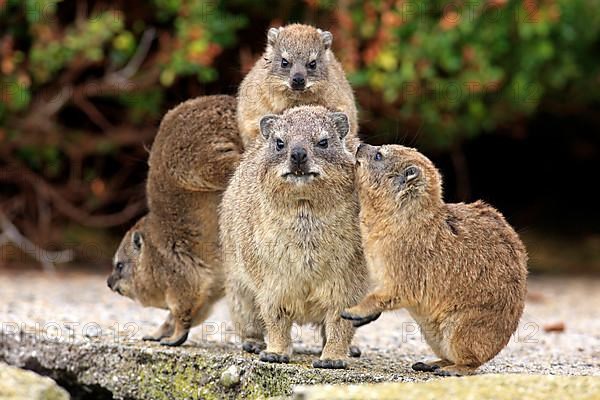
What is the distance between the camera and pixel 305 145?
20.9ft

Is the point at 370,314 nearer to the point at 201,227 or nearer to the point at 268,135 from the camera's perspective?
the point at 268,135

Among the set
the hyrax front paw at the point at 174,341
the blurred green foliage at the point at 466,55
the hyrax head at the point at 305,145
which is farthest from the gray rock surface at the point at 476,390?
the blurred green foliage at the point at 466,55

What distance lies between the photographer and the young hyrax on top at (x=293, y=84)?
7746 millimetres

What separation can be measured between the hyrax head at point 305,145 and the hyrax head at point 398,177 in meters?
0.18

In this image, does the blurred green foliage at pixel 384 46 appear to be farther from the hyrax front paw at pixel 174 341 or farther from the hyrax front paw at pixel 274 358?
the hyrax front paw at pixel 274 358

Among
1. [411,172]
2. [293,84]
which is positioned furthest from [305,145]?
[293,84]

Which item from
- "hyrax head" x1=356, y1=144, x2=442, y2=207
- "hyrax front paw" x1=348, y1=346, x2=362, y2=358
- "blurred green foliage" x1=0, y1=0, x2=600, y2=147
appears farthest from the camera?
"blurred green foliage" x1=0, y1=0, x2=600, y2=147

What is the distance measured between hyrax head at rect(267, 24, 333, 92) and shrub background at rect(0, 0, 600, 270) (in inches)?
94.8

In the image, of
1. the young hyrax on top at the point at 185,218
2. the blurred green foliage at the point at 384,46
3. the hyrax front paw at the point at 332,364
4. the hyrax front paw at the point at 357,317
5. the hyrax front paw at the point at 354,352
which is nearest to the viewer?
the hyrax front paw at the point at 357,317

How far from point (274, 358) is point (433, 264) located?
1170 millimetres

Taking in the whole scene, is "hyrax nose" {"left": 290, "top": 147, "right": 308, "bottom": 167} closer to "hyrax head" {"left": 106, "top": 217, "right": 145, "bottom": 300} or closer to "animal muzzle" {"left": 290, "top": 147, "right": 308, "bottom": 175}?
"animal muzzle" {"left": 290, "top": 147, "right": 308, "bottom": 175}

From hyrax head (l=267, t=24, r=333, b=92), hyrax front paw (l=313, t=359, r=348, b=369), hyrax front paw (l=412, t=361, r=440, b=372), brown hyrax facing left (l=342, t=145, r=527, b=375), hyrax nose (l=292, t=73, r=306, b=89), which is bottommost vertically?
hyrax front paw (l=313, t=359, r=348, b=369)

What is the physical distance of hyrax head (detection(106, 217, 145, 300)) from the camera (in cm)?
790

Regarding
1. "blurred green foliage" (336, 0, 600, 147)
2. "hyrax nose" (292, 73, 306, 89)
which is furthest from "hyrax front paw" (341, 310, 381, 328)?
"blurred green foliage" (336, 0, 600, 147)
